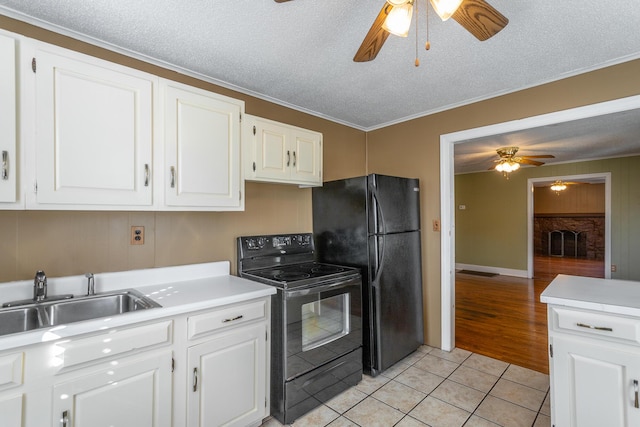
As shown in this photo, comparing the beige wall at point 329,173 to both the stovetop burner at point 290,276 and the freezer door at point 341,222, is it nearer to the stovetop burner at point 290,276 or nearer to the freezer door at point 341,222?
the freezer door at point 341,222

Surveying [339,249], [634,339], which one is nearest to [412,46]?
[339,249]

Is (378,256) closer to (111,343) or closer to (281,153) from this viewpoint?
(281,153)

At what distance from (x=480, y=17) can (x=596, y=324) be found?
154cm

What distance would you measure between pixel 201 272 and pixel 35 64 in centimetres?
146

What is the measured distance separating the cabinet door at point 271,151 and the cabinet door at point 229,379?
109cm

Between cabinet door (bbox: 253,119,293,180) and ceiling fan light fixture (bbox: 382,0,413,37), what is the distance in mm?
1263

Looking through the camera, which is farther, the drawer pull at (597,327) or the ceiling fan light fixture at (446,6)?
the drawer pull at (597,327)

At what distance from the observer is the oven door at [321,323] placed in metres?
2.03

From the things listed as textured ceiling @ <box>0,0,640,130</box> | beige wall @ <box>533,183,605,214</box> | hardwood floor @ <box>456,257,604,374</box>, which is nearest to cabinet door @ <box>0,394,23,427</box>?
textured ceiling @ <box>0,0,640,130</box>

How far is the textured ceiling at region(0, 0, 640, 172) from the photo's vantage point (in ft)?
5.32

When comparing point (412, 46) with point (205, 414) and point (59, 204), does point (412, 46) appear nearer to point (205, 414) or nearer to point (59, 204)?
point (59, 204)

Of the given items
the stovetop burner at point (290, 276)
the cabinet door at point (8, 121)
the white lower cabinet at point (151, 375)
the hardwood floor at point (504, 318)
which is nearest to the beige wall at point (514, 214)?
the hardwood floor at point (504, 318)

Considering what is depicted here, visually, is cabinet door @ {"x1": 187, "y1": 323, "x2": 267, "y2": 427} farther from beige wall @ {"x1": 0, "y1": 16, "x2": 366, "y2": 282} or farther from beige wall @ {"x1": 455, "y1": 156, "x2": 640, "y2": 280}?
beige wall @ {"x1": 455, "y1": 156, "x2": 640, "y2": 280}

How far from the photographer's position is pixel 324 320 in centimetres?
229
